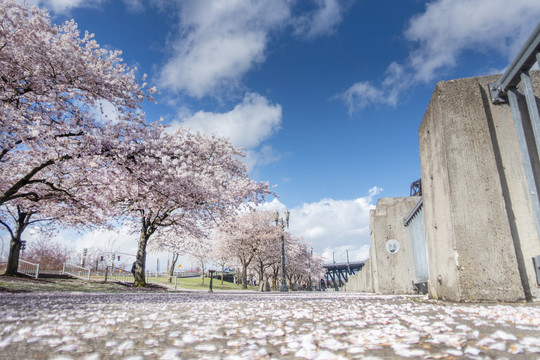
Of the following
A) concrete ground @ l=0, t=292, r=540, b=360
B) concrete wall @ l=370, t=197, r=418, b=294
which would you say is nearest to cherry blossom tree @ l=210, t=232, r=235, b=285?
concrete wall @ l=370, t=197, r=418, b=294

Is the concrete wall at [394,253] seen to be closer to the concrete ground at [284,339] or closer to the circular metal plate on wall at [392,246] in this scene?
the circular metal plate on wall at [392,246]

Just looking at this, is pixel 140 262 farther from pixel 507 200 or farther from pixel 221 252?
pixel 221 252

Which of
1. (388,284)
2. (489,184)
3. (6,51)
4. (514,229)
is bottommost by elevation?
(388,284)

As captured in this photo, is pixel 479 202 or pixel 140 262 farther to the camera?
pixel 140 262

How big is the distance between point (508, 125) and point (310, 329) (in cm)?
Answer: 462

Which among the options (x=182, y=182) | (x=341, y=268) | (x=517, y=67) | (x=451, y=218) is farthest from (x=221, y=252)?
(x=341, y=268)

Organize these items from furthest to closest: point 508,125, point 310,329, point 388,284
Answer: point 388,284, point 508,125, point 310,329

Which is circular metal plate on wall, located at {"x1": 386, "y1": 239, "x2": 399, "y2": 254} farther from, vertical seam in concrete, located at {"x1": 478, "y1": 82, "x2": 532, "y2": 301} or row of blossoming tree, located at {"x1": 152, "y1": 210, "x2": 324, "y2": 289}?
row of blossoming tree, located at {"x1": 152, "y1": 210, "x2": 324, "y2": 289}

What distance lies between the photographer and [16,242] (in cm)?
2105

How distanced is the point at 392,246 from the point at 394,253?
296 millimetres

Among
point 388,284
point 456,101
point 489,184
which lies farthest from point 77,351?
point 388,284

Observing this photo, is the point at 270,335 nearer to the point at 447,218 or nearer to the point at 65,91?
the point at 447,218

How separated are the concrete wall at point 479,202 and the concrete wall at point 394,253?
24.9ft

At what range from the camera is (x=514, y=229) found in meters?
4.48
